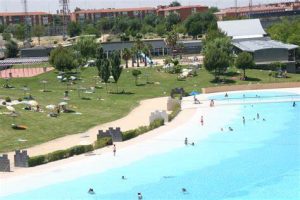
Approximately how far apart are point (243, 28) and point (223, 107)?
195 feet

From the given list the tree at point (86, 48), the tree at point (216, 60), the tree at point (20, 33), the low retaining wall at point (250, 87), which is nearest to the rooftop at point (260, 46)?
the tree at point (216, 60)

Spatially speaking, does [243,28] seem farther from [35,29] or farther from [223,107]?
[35,29]

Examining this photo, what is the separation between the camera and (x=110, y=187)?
3681 cm

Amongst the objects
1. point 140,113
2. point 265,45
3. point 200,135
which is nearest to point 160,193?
point 200,135

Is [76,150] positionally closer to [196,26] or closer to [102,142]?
[102,142]

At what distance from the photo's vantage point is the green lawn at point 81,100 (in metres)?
50.2

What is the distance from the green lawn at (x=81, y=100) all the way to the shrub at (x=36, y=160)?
14.6ft

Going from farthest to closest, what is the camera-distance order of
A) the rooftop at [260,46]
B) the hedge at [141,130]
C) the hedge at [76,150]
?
the rooftop at [260,46], the hedge at [141,130], the hedge at [76,150]

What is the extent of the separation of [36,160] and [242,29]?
3465 inches

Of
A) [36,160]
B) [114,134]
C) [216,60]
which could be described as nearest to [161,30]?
[216,60]

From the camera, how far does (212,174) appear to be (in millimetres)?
38875

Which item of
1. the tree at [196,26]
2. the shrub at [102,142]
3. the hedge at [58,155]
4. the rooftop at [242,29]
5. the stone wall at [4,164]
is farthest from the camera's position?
the tree at [196,26]

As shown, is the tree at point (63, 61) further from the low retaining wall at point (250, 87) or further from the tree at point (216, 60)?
the low retaining wall at point (250, 87)

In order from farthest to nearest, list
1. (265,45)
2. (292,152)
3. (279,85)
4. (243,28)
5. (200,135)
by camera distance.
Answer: (243,28)
(265,45)
(279,85)
(200,135)
(292,152)
